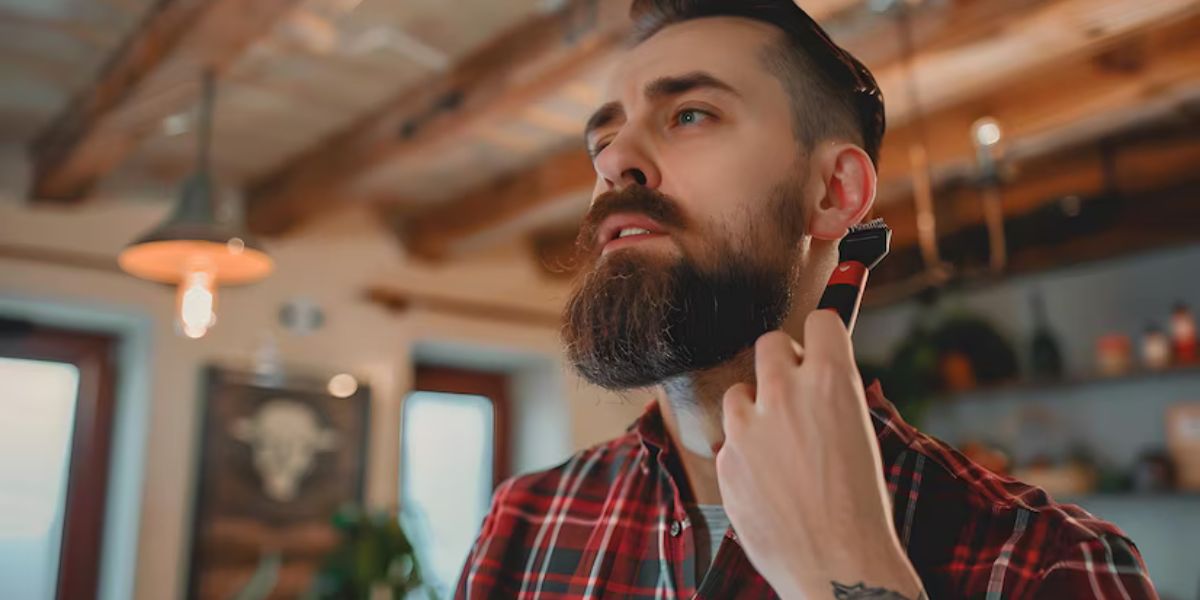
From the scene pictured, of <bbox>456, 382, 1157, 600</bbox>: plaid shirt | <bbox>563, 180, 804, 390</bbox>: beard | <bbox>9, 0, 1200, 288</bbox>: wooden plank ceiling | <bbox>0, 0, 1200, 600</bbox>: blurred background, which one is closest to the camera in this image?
<bbox>456, 382, 1157, 600</bbox>: plaid shirt

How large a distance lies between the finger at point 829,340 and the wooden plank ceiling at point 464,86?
163 centimetres

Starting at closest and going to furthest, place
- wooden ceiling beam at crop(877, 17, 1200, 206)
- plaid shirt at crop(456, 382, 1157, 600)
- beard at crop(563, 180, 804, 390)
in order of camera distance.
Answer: plaid shirt at crop(456, 382, 1157, 600)
beard at crop(563, 180, 804, 390)
wooden ceiling beam at crop(877, 17, 1200, 206)

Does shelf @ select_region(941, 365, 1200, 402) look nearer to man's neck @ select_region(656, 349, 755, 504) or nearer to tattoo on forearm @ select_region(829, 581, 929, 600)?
man's neck @ select_region(656, 349, 755, 504)

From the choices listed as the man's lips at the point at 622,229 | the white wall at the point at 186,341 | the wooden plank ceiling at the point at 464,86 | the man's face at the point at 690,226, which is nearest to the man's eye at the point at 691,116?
the man's face at the point at 690,226

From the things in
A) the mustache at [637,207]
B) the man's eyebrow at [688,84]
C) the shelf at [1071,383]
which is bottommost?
the mustache at [637,207]

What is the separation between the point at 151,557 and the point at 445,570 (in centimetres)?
124

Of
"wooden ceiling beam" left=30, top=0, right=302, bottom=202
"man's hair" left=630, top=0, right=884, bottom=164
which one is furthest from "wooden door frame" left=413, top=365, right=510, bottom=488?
"man's hair" left=630, top=0, right=884, bottom=164

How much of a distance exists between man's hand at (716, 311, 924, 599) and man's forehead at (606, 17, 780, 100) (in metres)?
0.37

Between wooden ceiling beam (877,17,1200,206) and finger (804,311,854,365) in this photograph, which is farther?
wooden ceiling beam (877,17,1200,206)

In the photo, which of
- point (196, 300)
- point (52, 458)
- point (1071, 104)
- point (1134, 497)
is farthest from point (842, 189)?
point (1134, 497)

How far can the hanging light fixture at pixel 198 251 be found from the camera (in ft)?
6.82

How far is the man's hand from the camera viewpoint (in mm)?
572

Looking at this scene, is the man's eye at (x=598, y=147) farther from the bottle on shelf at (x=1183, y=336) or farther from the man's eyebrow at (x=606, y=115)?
the bottle on shelf at (x=1183, y=336)

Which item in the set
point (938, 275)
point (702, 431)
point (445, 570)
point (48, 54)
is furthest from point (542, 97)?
point (445, 570)
